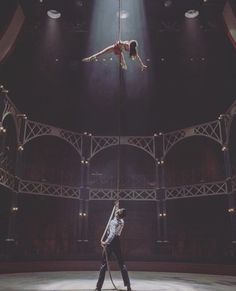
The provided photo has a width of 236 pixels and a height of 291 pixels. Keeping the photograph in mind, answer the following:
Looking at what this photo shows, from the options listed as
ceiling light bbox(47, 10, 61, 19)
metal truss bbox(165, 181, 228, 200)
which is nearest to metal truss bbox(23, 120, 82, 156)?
ceiling light bbox(47, 10, 61, 19)

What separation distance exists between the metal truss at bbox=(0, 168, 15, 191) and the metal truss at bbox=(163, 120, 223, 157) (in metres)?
9.41

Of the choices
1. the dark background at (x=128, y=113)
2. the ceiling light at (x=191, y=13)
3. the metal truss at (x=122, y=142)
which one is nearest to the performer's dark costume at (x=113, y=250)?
the dark background at (x=128, y=113)

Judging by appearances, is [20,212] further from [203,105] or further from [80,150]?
[203,105]

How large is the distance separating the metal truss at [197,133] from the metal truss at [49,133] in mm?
5735

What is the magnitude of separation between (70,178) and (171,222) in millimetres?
7351

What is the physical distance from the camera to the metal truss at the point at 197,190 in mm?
17288

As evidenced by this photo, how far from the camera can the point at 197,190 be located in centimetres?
1870

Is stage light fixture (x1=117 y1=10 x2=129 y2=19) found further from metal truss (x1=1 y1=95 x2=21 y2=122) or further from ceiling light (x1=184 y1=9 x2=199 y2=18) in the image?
metal truss (x1=1 y1=95 x2=21 y2=122)

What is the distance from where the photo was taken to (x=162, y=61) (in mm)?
16953

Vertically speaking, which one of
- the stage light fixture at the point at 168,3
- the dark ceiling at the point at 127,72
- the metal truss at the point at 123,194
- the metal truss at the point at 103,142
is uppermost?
the stage light fixture at the point at 168,3

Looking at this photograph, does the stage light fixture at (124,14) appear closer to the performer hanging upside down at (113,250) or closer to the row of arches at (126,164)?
the row of arches at (126,164)

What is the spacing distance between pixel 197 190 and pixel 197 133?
11.5ft

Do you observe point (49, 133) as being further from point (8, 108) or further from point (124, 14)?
point (124, 14)

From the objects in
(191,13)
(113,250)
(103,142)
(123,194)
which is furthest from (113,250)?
(103,142)
